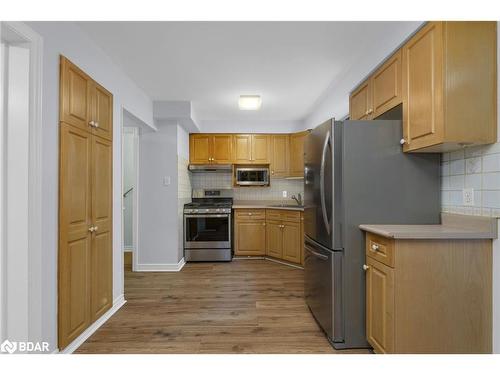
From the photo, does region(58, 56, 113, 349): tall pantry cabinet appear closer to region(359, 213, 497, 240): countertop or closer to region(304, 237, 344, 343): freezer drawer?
region(304, 237, 344, 343): freezer drawer

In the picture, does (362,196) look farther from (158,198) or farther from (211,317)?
(158,198)

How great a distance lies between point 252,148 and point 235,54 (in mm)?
2460

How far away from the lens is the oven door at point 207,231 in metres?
4.45

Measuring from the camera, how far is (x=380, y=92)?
2.27m

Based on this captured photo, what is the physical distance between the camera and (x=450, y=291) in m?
1.65

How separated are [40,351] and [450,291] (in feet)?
7.87

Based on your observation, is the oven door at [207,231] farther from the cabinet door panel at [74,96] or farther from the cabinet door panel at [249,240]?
the cabinet door panel at [74,96]

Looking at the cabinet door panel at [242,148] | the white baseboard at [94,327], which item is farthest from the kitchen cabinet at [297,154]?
the white baseboard at [94,327]

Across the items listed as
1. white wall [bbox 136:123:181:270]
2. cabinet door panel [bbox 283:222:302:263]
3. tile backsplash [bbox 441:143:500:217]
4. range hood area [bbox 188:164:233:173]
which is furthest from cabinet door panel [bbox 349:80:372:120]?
range hood area [bbox 188:164:233:173]

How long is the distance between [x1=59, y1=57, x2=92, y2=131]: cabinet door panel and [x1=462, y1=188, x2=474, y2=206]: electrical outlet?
8.61 feet

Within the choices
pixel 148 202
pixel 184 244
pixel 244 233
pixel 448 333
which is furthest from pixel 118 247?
pixel 448 333

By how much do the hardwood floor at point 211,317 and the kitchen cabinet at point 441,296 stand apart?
1.65 feet

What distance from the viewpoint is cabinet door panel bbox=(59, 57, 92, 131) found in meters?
1.90
